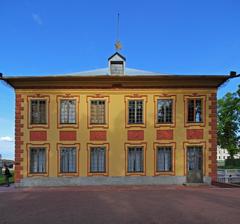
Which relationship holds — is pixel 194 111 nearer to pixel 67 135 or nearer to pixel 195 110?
pixel 195 110

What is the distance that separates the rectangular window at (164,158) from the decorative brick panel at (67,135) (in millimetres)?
5212

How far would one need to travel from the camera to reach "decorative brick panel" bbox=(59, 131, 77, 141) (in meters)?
20.6

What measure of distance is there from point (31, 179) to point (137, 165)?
643 cm

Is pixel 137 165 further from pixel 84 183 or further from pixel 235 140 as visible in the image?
pixel 235 140

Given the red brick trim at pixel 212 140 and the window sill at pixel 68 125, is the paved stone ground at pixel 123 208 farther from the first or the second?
the window sill at pixel 68 125

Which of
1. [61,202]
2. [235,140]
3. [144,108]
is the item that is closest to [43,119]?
[144,108]

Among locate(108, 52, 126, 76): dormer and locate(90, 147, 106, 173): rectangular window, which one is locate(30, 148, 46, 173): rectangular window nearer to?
locate(90, 147, 106, 173): rectangular window

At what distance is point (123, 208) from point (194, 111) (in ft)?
35.3

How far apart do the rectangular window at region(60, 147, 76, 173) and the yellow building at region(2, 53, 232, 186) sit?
0.08 feet

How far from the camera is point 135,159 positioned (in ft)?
68.3

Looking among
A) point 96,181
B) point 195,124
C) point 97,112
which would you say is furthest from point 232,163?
point 97,112

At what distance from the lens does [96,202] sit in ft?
43.5

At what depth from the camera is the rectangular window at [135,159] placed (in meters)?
20.8

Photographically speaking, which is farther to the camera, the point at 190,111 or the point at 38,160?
the point at 190,111
